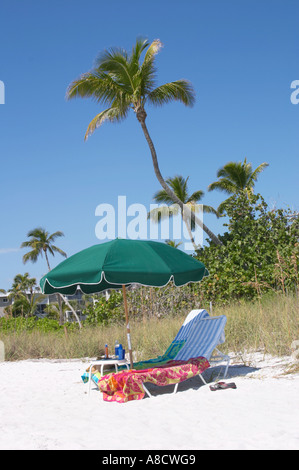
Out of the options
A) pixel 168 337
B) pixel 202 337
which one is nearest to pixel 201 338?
pixel 202 337

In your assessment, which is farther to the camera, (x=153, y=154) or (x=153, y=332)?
(x=153, y=154)

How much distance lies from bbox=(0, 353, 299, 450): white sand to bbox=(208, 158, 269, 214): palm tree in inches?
700

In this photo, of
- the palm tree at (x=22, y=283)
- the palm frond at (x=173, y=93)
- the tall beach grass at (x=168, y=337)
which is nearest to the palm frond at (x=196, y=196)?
the palm frond at (x=173, y=93)

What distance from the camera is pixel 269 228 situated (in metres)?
14.3

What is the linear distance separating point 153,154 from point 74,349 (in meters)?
8.48

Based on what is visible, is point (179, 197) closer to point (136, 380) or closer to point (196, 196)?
point (196, 196)

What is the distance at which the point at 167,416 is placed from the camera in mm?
5016

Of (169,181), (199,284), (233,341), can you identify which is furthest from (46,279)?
(169,181)

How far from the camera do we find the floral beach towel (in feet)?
20.0

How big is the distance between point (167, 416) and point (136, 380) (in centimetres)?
114

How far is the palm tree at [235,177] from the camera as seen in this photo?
24594mm

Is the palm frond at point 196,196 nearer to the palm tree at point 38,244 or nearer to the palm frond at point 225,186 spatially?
the palm frond at point 225,186

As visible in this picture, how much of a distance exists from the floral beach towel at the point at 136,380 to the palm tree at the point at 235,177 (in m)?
17.9
